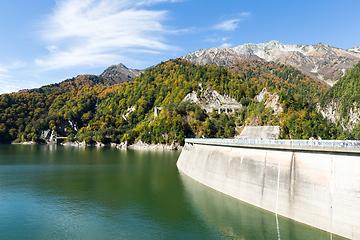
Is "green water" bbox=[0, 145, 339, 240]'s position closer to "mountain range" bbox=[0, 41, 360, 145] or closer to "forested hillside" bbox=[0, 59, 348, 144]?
"forested hillside" bbox=[0, 59, 348, 144]

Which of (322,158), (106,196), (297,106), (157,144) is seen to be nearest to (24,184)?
(106,196)

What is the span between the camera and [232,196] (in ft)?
112

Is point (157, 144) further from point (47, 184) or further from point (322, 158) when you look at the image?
point (322, 158)

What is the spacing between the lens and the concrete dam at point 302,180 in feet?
68.0

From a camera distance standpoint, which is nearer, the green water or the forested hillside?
the green water

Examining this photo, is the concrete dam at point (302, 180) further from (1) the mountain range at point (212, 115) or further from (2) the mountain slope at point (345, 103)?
(2) the mountain slope at point (345, 103)

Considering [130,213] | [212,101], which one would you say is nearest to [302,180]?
[130,213]

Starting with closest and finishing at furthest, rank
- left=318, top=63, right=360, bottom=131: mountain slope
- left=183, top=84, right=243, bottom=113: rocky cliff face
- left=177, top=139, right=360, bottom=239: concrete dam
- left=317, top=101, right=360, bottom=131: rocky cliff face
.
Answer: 1. left=177, top=139, right=360, bottom=239: concrete dam
2. left=317, top=101, right=360, bottom=131: rocky cliff face
3. left=318, top=63, right=360, bottom=131: mountain slope
4. left=183, top=84, right=243, bottom=113: rocky cliff face

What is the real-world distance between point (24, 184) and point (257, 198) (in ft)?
149


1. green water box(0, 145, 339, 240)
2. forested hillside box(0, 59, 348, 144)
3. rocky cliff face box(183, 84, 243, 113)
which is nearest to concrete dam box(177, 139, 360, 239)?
green water box(0, 145, 339, 240)

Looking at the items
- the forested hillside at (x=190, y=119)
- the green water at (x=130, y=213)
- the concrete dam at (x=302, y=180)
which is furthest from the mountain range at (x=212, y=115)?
the green water at (x=130, y=213)

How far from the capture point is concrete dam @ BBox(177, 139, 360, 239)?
68.0ft

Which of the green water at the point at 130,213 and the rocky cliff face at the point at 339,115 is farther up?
the rocky cliff face at the point at 339,115

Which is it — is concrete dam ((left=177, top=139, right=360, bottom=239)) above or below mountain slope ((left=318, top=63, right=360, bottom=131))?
below
